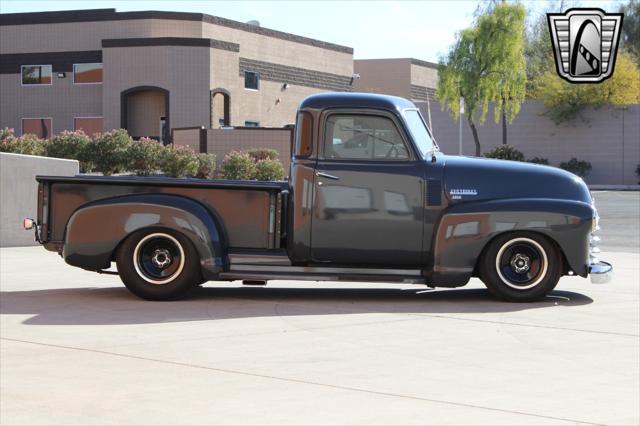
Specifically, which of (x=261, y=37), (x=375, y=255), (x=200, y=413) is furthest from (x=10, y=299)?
(x=261, y=37)

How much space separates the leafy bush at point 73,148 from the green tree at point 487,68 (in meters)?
26.2

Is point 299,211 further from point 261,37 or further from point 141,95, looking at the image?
point 261,37

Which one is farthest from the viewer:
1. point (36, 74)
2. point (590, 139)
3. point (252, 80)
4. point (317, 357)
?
point (252, 80)

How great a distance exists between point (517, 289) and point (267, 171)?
23675mm

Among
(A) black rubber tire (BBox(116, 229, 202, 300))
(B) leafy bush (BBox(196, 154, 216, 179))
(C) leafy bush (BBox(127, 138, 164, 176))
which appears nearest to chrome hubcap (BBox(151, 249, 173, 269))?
(A) black rubber tire (BBox(116, 229, 202, 300))

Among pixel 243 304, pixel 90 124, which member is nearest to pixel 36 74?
pixel 90 124

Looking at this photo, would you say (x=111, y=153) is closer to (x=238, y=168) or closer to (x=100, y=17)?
(x=238, y=168)

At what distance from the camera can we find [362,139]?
11227 mm

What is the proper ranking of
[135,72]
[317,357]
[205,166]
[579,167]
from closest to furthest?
1. [317,357]
2. [205,166]
3. [579,167]
4. [135,72]

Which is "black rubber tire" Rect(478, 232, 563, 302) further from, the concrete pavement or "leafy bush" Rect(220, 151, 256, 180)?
"leafy bush" Rect(220, 151, 256, 180)

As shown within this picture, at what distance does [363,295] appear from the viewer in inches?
467

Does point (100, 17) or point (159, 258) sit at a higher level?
point (100, 17)

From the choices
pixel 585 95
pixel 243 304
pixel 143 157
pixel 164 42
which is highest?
pixel 164 42

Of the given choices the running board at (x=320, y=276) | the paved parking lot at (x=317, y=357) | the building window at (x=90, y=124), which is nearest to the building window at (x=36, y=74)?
the building window at (x=90, y=124)
